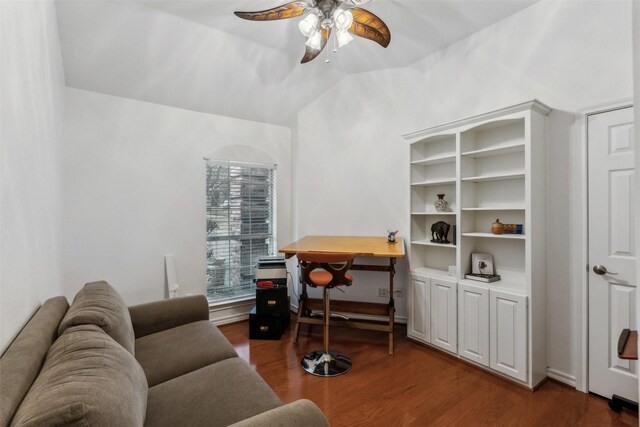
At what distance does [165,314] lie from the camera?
2.26m

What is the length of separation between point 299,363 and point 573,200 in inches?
106

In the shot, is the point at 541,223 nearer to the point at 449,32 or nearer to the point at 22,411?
the point at 449,32

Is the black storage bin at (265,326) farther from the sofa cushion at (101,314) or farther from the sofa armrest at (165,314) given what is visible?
the sofa cushion at (101,314)

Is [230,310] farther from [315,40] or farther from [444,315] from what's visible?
[315,40]

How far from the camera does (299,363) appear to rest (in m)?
2.71

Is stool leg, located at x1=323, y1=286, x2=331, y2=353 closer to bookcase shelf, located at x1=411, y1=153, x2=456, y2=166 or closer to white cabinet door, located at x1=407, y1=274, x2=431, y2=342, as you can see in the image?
white cabinet door, located at x1=407, y1=274, x2=431, y2=342

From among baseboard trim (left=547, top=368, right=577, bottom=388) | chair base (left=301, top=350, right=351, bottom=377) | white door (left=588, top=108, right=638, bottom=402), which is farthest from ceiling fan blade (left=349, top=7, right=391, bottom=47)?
baseboard trim (left=547, top=368, right=577, bottom=388)

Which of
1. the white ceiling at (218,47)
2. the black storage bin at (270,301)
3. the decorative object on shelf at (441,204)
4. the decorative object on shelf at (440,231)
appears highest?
the white ceiling at (218,47)

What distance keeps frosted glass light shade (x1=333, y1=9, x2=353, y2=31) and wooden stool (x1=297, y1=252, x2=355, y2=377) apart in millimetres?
1653

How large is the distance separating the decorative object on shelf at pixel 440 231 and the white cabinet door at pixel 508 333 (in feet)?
2.26

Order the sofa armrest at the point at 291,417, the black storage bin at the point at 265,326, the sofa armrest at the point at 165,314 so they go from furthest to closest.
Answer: the black storage bin at the point at 265,326
the sofa armrest at the point at 165,314
the sofa armrest at the point at 291,417

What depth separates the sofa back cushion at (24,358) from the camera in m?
0.82

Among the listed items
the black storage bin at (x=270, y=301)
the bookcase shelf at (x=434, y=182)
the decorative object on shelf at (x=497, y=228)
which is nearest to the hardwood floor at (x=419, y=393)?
the black storage bin at (x=270, y=301)

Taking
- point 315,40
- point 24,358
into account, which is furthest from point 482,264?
point 24,358
